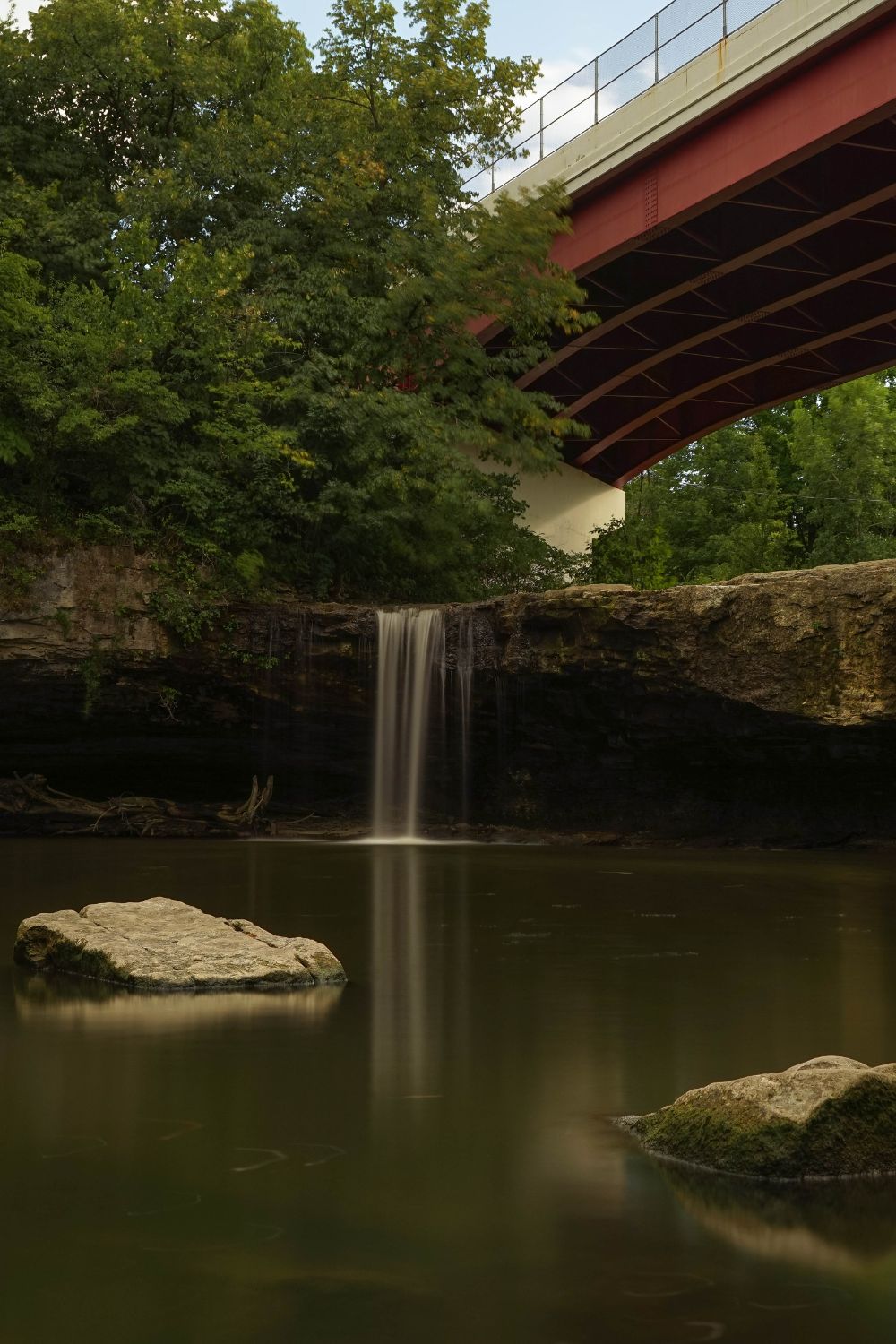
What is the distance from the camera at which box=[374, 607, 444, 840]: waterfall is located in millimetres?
21609

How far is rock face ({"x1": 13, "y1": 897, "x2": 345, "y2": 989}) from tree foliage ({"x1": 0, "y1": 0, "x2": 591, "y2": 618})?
13.7 metres

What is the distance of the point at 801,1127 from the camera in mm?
4285

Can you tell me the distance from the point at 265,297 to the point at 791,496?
23.9 m

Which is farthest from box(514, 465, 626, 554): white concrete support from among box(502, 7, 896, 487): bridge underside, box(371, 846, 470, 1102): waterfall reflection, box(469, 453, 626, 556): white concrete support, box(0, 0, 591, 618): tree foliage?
box(371, 846, 470, 1102): waterfall reflection

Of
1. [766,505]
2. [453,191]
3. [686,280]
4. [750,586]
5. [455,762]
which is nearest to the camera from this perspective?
[750,586]

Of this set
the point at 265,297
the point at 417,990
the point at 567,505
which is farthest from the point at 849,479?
the point at 417,990

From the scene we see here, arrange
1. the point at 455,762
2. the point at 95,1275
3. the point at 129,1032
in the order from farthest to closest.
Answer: the point at 455,762
the point at 129,1032
the point at 95,1275

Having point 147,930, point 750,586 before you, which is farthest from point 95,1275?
point 750,586

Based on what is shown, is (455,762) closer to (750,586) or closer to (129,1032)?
(750,586)

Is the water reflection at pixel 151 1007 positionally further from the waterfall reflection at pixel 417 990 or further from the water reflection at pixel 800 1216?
the water reflection at pixel 800 1216

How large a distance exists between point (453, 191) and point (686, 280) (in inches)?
232

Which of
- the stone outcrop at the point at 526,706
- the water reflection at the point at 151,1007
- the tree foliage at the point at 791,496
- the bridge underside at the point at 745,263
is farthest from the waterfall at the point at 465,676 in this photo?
the tree foliage at the point at 791,496

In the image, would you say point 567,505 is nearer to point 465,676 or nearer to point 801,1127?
point 465,676

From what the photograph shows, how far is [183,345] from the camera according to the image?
2319 cm
